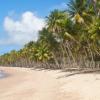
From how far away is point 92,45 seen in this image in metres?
56.3

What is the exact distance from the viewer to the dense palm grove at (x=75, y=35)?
1782 inches

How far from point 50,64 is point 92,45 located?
125ft

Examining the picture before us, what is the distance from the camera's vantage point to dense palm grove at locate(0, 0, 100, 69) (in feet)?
149

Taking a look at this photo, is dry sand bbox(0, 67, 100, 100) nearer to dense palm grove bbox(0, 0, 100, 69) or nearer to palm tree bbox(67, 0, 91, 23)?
dense palm grove bbox(0, 0, 100, 69)

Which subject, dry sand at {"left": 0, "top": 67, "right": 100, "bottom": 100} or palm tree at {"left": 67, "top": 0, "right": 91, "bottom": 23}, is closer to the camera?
dry sand at {"left": 0, "top": 67, "right": 100, "bottom": 100}

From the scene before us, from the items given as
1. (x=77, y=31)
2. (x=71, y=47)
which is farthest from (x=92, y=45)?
(x=71, y=47)

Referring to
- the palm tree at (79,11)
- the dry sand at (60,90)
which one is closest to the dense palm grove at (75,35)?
the palm tree at (79,11)

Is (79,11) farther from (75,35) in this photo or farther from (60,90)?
(60,90)

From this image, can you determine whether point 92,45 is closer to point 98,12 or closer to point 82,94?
point 98,12

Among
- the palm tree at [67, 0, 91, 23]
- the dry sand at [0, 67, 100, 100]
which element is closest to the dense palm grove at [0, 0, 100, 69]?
the palm tree at [67, 0, 91, 23]

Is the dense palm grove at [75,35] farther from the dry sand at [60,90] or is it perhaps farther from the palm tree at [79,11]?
the dry sand at [60,90]

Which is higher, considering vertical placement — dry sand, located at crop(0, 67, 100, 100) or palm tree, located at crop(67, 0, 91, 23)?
palm tree, located at crop(67, 0, 91, 23)

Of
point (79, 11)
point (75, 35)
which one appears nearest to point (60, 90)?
point (79, 11)

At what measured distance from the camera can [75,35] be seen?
58906 millimetres
